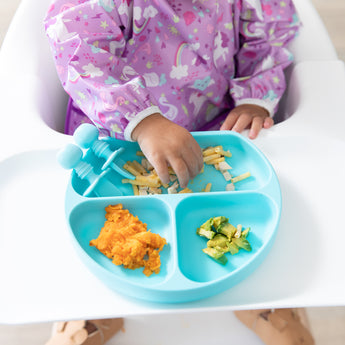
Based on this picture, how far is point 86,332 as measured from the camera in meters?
0.88

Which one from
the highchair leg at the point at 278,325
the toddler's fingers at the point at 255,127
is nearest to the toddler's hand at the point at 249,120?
the toddler's fingers at the point at 255,127

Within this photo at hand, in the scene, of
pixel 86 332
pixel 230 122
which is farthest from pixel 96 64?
pixel 86 332

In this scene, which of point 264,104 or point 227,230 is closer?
point 227,230

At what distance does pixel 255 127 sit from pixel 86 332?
0.54m

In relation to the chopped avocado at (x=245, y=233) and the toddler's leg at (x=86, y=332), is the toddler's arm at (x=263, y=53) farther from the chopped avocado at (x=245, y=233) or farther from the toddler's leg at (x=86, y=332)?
the toddler's leg at (x=86, y=332)

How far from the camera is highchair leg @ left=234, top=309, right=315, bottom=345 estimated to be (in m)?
0.88

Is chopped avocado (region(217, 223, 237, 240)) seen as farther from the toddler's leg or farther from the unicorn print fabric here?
the toddler's leg

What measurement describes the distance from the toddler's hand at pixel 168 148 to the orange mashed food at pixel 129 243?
0.08 meters

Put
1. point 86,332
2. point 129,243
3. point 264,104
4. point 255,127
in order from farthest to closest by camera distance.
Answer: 1. point 86,332
2. point 264,104
3. point 255,127
4. point 129,243

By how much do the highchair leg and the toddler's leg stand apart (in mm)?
266

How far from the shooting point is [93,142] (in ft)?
1.99

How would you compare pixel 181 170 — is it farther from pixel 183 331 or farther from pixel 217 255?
pixel 183 331

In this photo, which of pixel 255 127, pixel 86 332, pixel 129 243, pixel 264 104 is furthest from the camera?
pixel 86 332

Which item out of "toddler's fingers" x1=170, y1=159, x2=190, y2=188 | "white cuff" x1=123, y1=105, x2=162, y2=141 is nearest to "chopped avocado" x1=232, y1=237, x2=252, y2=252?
"toddler's fingers" x1=170, y1=159, x2=190, y2=188
